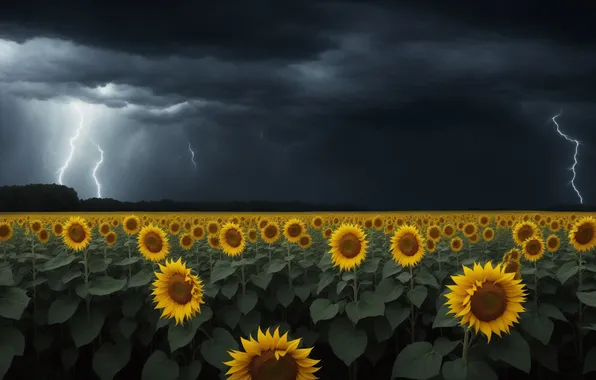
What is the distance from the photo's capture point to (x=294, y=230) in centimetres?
1019

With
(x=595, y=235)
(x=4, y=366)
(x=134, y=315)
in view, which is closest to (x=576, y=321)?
(x=595, y=235)

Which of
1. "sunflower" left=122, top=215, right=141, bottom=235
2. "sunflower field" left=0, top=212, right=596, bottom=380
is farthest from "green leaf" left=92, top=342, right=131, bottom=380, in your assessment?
"sunflower" left=122, top=215, right=141, bottom=235

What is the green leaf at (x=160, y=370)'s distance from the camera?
6.59 m

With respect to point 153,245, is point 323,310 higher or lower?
lower

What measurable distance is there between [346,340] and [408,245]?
1.76m

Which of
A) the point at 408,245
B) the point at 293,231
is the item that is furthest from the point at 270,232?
the point at 408,245

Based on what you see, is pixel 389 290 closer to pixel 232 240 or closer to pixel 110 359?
pixel 232 240

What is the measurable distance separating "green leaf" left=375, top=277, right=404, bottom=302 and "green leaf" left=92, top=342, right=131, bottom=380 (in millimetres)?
3484

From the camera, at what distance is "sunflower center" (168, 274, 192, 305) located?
5844mm

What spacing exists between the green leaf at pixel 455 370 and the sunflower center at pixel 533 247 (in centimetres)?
455

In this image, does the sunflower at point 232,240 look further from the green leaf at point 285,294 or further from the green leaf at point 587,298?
the green leaf at point 587,298

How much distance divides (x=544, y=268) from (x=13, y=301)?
7484 mm

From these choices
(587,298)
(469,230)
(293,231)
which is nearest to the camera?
(587,298)

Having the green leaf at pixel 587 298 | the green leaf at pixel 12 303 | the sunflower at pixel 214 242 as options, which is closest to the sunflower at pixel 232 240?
the sunflower at pixel 214 242
